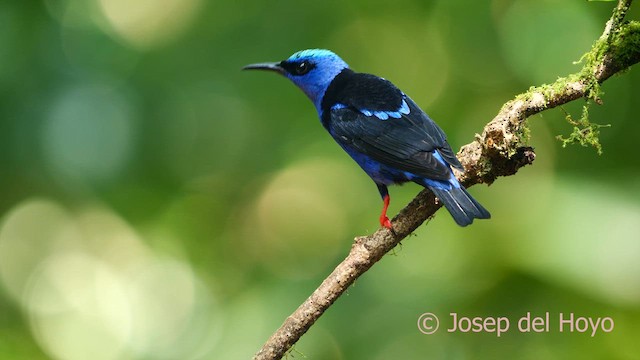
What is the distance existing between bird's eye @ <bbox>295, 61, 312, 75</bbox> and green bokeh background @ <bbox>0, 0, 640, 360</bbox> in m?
1.17

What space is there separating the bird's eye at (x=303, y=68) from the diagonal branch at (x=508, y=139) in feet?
5.02

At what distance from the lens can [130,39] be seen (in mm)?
6570

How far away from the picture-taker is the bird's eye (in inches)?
168

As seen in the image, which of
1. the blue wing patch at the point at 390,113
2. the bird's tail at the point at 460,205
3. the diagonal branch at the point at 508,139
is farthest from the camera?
the blue wing patch at the point at 390,113

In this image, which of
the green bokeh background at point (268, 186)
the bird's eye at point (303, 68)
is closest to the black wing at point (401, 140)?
the bird's eye at point (303, 68)

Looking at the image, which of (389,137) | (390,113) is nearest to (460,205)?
(389,137)

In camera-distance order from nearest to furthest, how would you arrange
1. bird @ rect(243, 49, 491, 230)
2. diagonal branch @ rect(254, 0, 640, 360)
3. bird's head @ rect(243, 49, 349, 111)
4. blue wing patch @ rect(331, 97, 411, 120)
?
diagonal branch @ rect(254, 0, 640, 360) → bird @ rect(243, 49, 491, 230) → blue wing patch @ rect(331, 97, 411, 120) → bird's head @ rect(243, 49, 349, 111)

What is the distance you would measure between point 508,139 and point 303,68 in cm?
178

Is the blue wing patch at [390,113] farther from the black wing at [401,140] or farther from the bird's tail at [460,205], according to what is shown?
the bird's tail at [460,205]

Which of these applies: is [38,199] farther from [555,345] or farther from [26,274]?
[555,345]

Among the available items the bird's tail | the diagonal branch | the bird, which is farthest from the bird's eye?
the diagonal branch

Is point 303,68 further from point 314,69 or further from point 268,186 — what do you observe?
point 268,186

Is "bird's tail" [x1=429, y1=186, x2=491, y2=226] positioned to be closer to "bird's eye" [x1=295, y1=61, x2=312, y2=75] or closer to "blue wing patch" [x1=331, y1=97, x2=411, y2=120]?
"blue wing patch" [x1=331, y1=97, x2=411, y2=120]

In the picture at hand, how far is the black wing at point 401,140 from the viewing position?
3.18 metres
